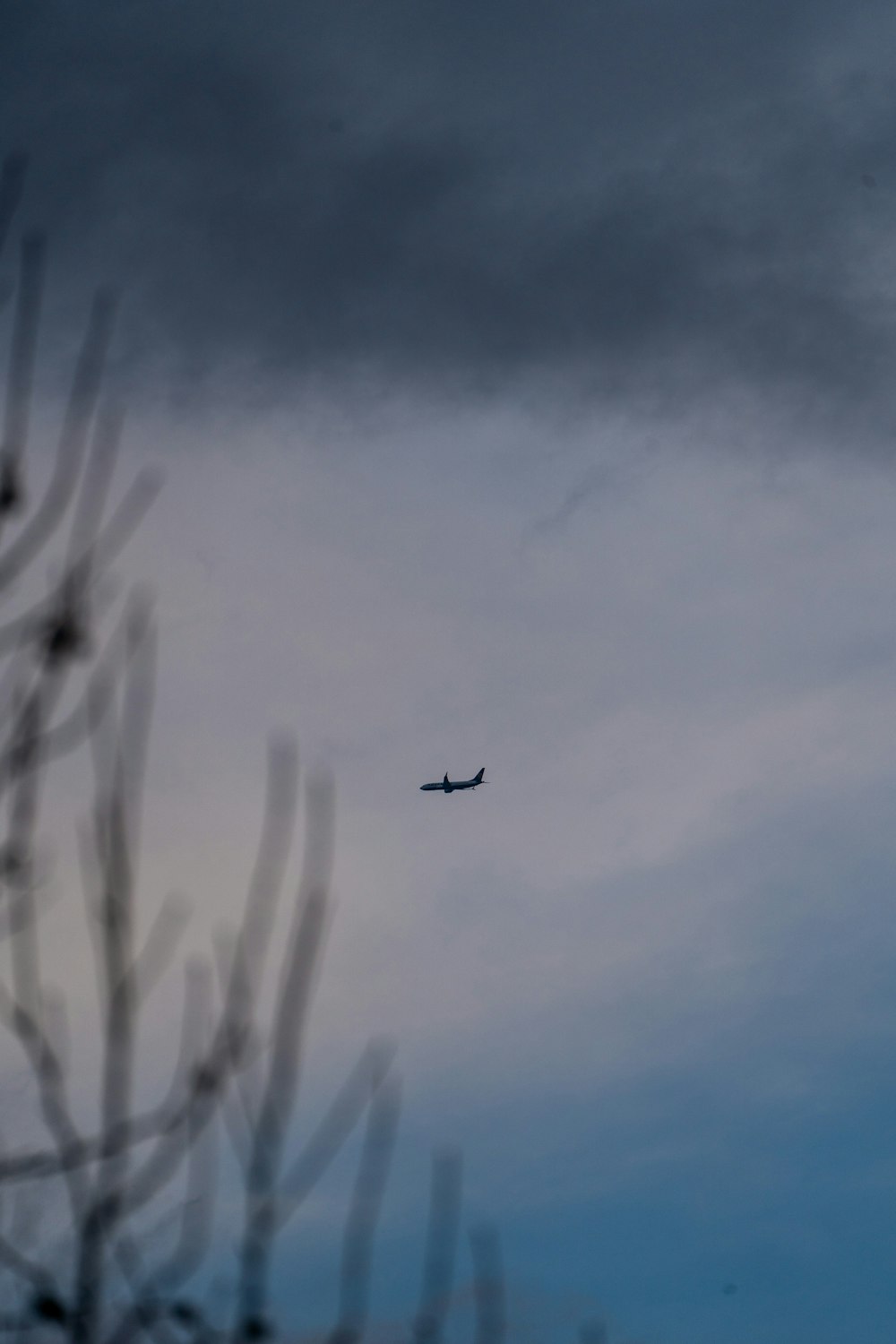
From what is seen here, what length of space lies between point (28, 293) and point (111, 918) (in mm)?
4516

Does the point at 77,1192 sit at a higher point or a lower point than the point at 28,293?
lower

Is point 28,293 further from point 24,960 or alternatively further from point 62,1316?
point 62,1316

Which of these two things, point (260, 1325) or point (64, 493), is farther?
point (64, 493)

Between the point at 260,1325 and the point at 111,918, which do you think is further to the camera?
the point at 111,918

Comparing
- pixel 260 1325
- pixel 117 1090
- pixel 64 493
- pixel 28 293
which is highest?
pixel 28 293

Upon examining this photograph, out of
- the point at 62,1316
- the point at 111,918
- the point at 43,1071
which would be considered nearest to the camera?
the point at 62,1316

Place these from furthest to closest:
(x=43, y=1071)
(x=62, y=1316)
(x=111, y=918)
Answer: (x=111, y=918) < (x=43, y=1071) < (x=62, y=1316)

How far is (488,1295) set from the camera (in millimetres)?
10602

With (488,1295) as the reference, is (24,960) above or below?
above

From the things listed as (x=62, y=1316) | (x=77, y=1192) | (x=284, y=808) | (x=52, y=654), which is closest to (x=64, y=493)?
(x=52, y=654)

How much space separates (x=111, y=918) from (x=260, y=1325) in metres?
2.97

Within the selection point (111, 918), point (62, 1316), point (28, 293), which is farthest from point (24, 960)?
point (28, 293)

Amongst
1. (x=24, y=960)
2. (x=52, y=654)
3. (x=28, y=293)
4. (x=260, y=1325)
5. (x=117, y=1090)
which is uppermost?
(x=28, y=293)

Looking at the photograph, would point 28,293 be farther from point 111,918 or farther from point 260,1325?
point 260,1325
